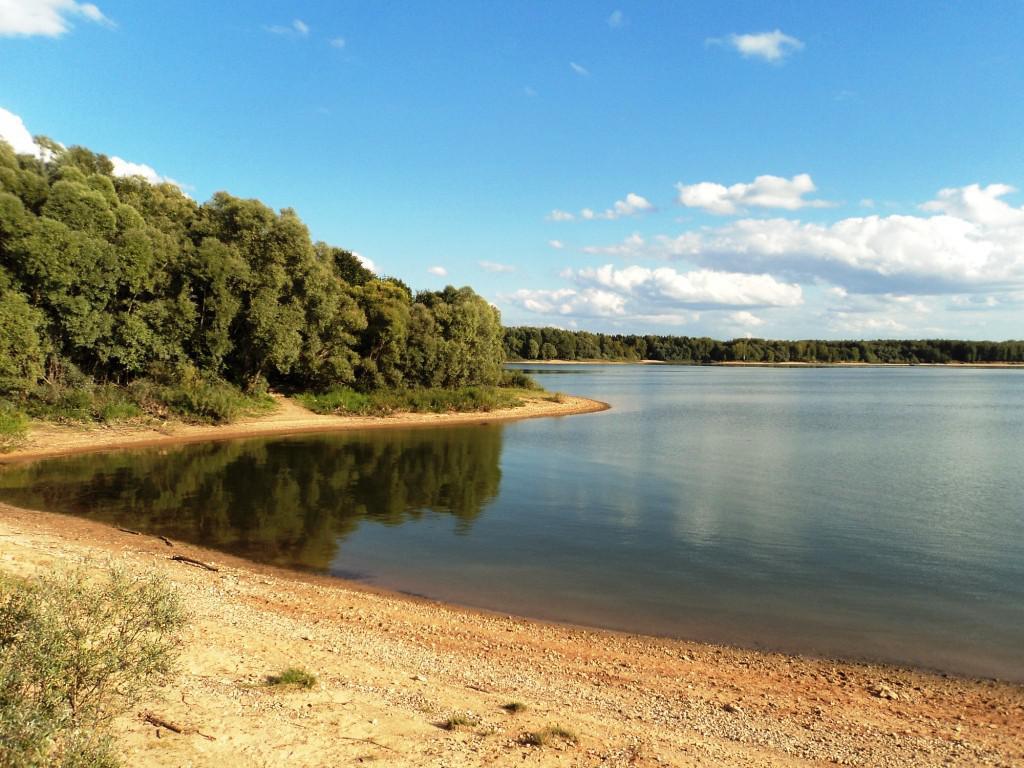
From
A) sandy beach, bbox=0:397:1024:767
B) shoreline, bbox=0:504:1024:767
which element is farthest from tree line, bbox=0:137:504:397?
shoreline, bbox=0:504:1024:767

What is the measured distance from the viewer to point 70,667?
6.37m

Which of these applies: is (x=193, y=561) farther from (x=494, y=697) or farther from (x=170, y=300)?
(x=170, y=300)

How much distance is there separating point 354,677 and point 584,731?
12.1 feet

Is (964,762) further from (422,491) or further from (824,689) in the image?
(422,491)

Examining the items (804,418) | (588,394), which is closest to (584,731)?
(804,418)

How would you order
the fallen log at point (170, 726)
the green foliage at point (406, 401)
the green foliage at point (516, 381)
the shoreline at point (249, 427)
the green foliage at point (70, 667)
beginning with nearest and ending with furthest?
1. the green foliage at point (70, 667)
2. the fallen log at point (170, 726)
3. the shoreline at point (249, 427)
4. the green foliage at point (406, 401)
5. the green foliage at point (516, 381)

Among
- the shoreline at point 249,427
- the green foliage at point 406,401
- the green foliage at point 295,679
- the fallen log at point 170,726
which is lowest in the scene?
the shoreline at point 249,427

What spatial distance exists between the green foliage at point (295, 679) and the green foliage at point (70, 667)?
1777 millimetres


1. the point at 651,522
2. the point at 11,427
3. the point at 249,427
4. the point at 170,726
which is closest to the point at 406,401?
the point at 249,427

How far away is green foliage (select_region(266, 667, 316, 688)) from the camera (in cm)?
925

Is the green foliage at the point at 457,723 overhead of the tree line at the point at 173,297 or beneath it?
beneath

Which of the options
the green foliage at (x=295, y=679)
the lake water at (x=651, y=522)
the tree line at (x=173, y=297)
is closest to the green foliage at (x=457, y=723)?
the green foliage at (x=295, y=679)

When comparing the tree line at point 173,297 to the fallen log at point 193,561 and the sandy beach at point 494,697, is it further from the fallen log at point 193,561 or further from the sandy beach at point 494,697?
the sandy beach at point 494,697

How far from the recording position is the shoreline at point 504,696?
789cm
